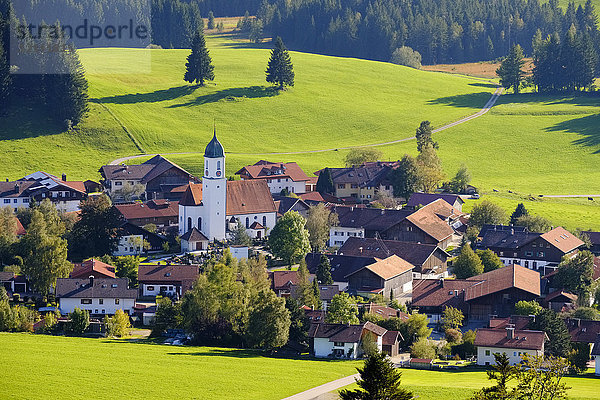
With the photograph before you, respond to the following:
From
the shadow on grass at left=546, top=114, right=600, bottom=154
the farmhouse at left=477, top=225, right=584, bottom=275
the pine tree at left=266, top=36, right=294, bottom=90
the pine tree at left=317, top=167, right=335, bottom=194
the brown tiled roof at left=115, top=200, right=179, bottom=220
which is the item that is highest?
the pine tree at left=266, top=36, right=294, bottom=90

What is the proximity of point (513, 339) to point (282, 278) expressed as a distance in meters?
21.8

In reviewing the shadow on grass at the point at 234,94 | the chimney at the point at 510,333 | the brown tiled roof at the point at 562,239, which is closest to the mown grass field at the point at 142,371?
the chimney at the point at 510,333

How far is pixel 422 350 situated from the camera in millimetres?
73688

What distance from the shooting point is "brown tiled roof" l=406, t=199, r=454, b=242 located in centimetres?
10438

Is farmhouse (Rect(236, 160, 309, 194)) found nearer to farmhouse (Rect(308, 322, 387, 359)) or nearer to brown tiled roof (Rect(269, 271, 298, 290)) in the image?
brown tiled roof (Rect(269, 271, 298, 290))

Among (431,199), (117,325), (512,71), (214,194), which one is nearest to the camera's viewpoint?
(117,325)

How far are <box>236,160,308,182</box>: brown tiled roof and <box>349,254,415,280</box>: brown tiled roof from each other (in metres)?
35.9

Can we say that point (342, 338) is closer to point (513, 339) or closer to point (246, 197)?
point (513, 339)

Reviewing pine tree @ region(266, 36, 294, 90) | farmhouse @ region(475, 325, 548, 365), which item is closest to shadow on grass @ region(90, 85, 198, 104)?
pine tree @ region(266, 36, 294, 90)

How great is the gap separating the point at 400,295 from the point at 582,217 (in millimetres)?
36921

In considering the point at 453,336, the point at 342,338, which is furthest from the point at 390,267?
the point at 342,338

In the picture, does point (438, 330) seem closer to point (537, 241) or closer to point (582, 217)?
point (537, 241)

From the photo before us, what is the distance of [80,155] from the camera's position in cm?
13850

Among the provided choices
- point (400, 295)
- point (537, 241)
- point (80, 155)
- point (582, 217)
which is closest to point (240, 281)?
point (400, 295)
